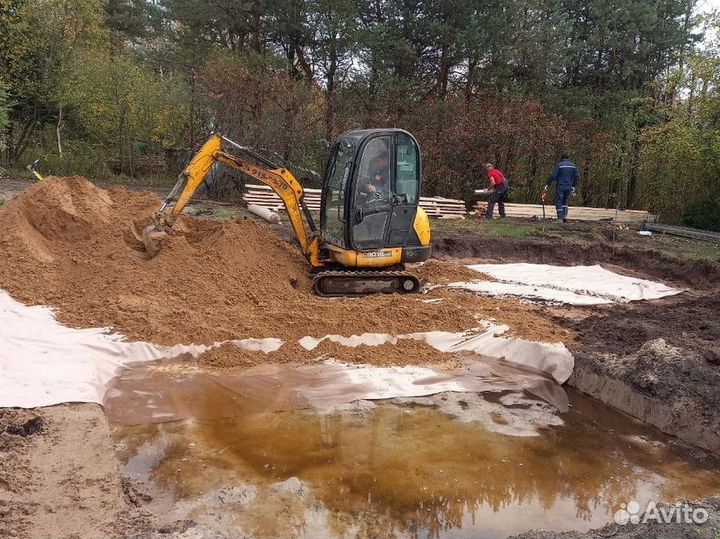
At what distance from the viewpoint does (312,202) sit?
543 inches

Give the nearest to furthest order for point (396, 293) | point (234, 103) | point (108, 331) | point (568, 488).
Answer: point (568, 488), point (108, 331), point (396, 293), point (234, 103)

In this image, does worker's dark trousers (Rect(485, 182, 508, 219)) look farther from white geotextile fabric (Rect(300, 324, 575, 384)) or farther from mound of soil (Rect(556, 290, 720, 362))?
white geotextile fabric (Rect(300, 324, 575, 384))

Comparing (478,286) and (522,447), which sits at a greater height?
(478,286)

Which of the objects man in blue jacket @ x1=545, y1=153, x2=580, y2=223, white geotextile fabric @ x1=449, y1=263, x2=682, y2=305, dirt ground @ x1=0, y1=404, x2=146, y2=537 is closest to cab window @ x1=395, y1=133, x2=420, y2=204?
white geotextile fabric @ x1=449, y1=263, x2=682, y2=305

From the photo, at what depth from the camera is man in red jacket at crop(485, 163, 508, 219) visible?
47.5 ft

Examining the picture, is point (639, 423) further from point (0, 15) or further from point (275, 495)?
point (0, 15)

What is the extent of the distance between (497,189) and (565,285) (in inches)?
230

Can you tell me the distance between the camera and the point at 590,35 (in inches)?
720

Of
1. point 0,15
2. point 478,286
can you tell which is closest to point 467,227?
point 478,286

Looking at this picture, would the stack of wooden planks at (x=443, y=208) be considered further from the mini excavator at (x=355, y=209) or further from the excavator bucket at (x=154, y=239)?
the excavator bucket at (x=154, y=239)

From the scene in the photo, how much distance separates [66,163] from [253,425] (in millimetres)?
16194

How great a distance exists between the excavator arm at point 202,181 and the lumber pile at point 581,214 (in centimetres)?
805

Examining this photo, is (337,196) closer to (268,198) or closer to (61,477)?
(61,477)

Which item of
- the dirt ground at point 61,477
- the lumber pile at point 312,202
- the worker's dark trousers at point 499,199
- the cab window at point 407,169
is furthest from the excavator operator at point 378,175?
the worker's dark trousers at point 499,199
